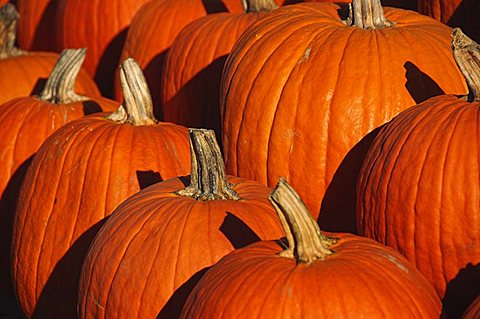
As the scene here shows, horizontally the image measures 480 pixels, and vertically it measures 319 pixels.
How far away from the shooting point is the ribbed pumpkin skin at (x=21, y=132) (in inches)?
162

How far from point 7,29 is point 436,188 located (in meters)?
3.16

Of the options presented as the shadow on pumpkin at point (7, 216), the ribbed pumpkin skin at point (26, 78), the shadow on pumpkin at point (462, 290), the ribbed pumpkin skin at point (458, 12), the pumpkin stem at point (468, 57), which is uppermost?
the pumpkin stem at point (468, 57)

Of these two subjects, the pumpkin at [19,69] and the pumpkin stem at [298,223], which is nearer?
the pumpkin stem at [298,223]

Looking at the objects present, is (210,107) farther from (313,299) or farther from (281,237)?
(313,299)

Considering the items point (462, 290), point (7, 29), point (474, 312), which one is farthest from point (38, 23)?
point (474, 312)

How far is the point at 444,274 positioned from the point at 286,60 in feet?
3.51

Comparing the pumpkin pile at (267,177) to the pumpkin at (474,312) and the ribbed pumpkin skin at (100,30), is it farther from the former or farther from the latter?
the ribbed pumpkin skin at (100,30)

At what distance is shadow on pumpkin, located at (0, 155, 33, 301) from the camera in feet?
13.7

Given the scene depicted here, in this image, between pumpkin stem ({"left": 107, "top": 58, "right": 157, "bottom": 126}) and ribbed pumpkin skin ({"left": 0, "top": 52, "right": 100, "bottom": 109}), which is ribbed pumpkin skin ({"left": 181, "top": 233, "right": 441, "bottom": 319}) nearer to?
pumpkin stem ({"left": 107, "top": 58, "right": 157, "bottom": 126})

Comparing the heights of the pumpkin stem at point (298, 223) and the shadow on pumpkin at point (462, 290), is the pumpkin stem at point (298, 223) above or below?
above

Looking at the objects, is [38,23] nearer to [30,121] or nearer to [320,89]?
[30,121]

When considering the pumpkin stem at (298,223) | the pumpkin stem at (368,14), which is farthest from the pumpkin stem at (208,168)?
the pumpkin stem at (368,14)

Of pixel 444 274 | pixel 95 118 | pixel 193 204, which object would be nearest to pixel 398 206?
pixel 444 274

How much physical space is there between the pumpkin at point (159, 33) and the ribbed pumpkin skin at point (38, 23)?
1.33 metres
